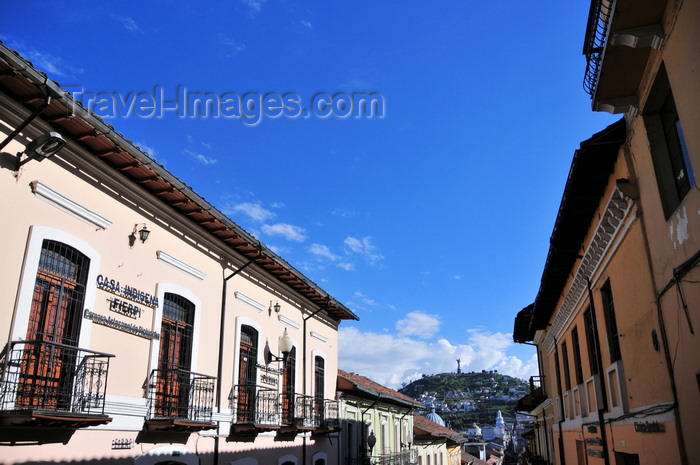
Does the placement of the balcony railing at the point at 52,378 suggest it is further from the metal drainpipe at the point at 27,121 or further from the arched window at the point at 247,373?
the arched window at the point at 247,373

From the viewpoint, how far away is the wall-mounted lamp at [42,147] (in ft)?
23.8

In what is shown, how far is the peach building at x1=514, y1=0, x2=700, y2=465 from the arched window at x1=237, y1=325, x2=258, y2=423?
7.20m

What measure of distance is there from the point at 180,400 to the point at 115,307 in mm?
2501

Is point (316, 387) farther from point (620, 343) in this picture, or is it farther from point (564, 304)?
point (620, 343)

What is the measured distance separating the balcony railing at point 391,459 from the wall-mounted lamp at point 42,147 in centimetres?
1479

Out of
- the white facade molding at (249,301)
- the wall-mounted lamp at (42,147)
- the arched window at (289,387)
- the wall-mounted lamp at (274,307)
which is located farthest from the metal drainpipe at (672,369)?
the wall-mounted lamp at (274,307)

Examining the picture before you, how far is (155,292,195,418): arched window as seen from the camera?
986 centimetres

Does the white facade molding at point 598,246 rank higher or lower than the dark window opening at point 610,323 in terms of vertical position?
higher

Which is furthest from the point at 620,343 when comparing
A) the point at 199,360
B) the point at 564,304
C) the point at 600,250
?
the point at 199,360

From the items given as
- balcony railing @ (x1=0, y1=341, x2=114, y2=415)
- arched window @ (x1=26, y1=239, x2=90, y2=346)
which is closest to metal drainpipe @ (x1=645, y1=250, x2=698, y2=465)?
balcony railing @ (x1=0, y1=341, x2=114, y2=415)

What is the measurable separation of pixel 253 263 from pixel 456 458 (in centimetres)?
3274

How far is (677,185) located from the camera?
19.2ft

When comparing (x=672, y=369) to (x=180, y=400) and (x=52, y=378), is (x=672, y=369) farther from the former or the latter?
(x=180, y=400)

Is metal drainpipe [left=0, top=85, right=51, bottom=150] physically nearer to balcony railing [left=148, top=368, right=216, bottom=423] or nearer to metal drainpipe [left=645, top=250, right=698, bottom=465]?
balcony railing [left=148, top=368, right=216, bottom=423]
